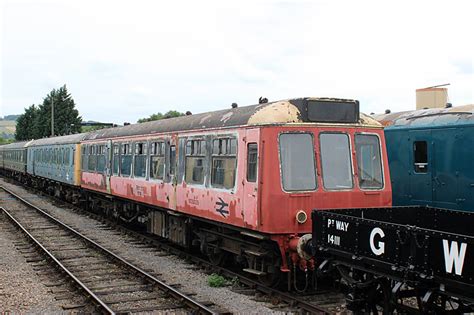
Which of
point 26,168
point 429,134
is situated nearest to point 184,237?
point 429,134

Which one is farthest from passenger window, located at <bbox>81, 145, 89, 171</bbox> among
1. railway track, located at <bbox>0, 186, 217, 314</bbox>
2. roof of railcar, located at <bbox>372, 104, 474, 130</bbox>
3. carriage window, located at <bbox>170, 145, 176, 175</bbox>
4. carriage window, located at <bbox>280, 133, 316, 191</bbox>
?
carriage window, located at <bbox>280, 133, 316, 191</bbox>

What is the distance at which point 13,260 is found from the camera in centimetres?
1260

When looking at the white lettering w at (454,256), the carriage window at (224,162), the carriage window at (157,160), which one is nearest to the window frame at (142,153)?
the carriage window at (157,160)

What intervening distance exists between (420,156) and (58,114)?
241 ft

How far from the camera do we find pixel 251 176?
9.05 m

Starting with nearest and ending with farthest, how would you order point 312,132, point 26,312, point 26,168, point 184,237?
point 26,312 < point 312,132 < point 184,237 < point 26,168

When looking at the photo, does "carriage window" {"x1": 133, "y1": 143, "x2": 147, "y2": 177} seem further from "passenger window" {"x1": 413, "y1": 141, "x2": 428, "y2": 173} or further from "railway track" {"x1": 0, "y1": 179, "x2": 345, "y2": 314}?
"passenger window" {"x1": 413, "y1": 141, "x2": 428, "y2": 173}

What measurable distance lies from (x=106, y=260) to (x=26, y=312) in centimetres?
397

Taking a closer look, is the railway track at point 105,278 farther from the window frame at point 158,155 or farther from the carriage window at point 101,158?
the carriage window at point 101,158

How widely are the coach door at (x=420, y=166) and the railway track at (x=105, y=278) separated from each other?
17.7 ft

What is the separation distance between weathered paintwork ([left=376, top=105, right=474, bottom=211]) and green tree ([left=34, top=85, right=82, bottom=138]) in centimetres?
6960

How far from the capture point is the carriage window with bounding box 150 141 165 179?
42.8 feet

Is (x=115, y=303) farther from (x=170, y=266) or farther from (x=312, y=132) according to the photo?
(x=312, y=132)

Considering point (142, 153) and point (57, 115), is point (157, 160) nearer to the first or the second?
point (142, 153)
